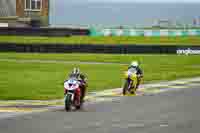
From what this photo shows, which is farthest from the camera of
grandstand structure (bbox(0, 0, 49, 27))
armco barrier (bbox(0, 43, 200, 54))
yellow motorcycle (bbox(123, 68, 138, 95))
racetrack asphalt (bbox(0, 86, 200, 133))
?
grandstand structure (bbox(0, 0, 49, 27))

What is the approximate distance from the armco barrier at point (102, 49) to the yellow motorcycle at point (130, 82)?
25.0m

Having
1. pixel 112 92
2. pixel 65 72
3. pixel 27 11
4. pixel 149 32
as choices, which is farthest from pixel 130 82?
pixel 27 11

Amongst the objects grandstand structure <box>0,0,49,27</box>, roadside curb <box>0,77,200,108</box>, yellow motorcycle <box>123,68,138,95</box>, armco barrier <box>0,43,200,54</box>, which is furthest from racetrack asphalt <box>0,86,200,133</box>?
grandstand structure <box>0,0,49,27</box>

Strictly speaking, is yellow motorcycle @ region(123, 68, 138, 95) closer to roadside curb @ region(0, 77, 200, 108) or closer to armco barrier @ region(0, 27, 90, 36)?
roadside curb @ region(0, 77, 200, 108)

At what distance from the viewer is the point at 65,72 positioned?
34312 millimetres

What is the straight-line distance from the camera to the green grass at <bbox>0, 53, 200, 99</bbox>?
80.6 feet

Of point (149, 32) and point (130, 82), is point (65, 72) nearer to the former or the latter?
point (130, 82)

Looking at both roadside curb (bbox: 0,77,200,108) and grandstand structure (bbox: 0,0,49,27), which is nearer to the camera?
roadside curb (bbox: 0,77,200,108)

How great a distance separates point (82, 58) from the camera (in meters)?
47.5

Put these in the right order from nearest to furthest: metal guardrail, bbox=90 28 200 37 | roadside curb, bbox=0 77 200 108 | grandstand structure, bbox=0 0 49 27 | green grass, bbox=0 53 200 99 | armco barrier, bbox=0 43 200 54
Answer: roadside curb, bbox=0 77 200 108 < green grass, bbox=0 53 200 99 < armco barrier, bbox=0 43 200 54 < metal guardrail, bbox=90 28 200 37 < grandstand structure, bbox=0 0 49 27

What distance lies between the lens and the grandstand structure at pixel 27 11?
262 feet

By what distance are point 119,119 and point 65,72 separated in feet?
62.1

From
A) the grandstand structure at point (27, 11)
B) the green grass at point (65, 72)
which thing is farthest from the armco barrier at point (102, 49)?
the grandstand structure at point (27, 11)

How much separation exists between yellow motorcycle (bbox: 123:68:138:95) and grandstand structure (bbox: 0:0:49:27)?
185 ft
